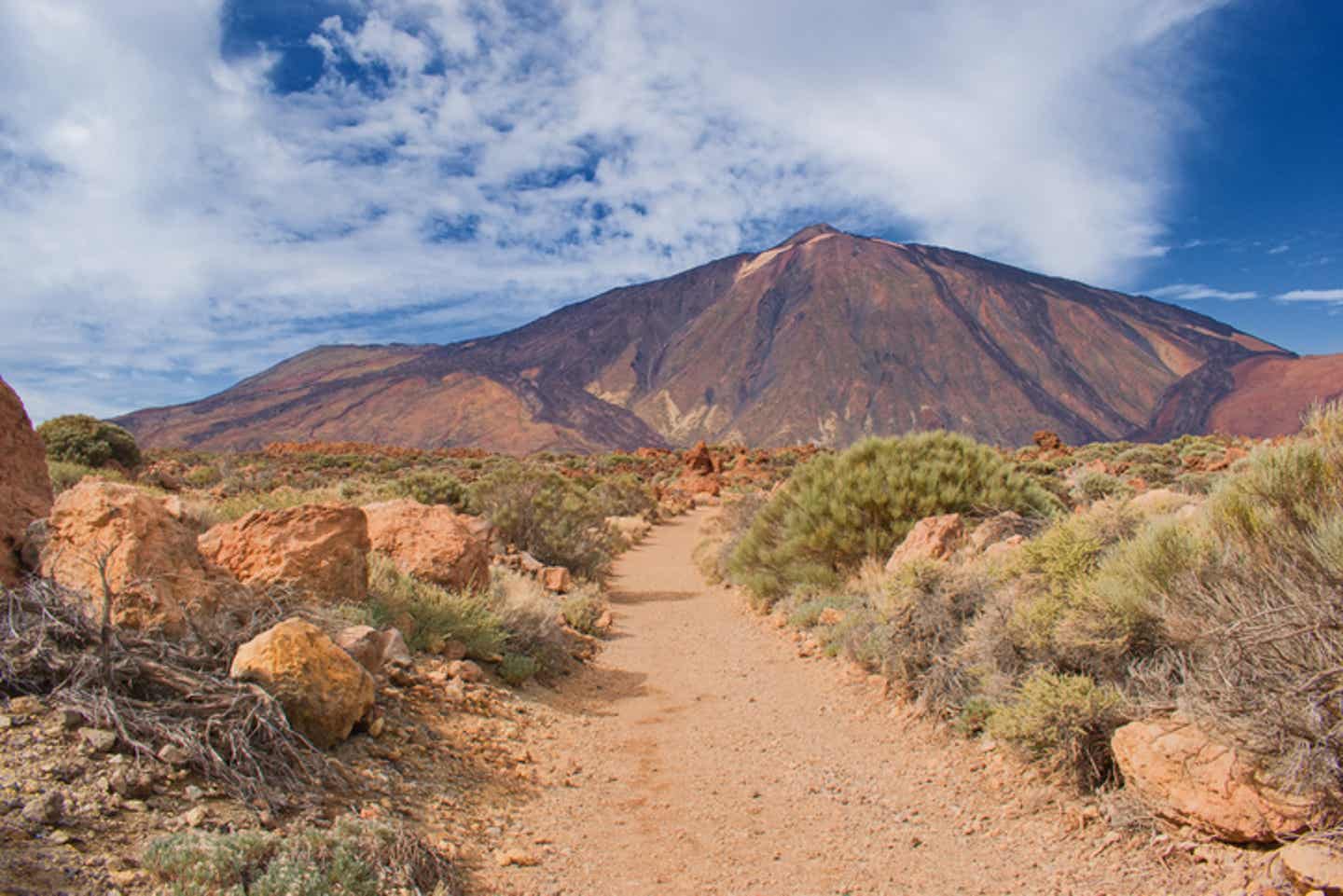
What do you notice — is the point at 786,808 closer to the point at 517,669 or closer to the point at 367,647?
the point at 367,647

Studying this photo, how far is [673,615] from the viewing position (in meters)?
10.9

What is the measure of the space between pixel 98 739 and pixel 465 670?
3.12m

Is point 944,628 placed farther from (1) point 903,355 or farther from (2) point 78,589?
(1) point 903,355

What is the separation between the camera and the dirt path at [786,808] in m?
3.43

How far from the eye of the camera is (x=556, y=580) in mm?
10820

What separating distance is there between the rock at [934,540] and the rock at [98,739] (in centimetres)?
616

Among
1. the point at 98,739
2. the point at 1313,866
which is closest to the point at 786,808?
the point at 1313,866

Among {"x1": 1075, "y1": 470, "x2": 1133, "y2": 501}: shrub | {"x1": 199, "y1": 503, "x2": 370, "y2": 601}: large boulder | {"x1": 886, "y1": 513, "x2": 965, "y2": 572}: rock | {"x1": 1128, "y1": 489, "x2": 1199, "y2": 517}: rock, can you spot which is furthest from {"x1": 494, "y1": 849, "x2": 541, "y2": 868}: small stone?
{"x1": 1075, "y1": 470, "x2": 1133, "y2": 501}: shrub

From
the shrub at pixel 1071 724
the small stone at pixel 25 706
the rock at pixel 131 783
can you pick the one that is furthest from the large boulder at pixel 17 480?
the shrub at pixel 1071 724

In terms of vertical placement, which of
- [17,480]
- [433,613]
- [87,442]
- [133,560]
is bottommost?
[433,613]

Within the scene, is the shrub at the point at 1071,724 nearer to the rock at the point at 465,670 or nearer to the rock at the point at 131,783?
the rock at the point at 465,670

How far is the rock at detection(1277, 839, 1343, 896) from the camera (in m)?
2.59

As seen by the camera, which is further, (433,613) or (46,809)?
(433,613)

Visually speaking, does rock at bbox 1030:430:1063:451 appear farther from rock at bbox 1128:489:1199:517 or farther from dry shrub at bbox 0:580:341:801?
dry shrub at bbox 0:580:341:801
